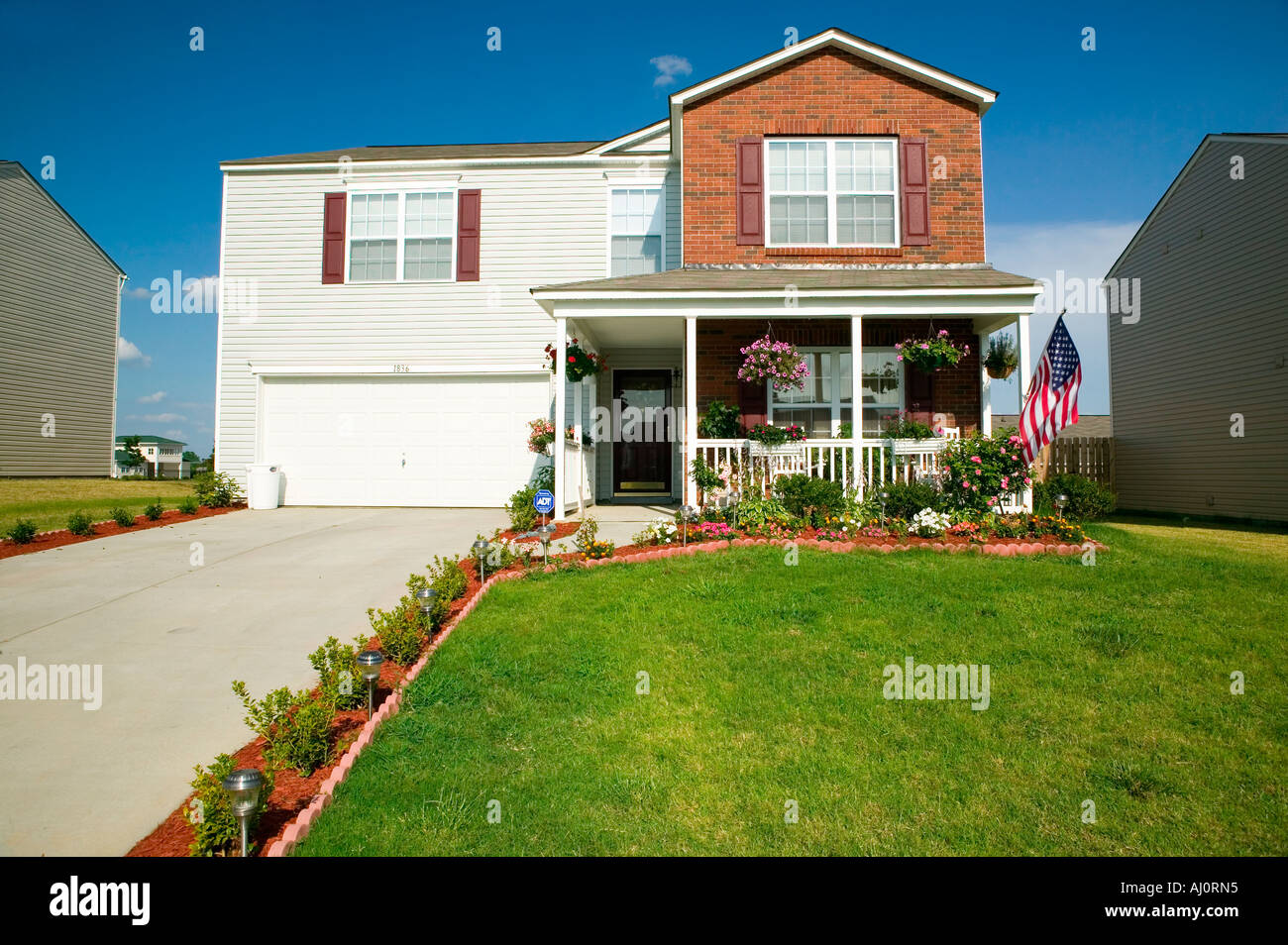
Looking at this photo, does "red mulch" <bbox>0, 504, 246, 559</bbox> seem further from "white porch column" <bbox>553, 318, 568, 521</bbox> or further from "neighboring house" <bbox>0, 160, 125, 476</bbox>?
"neighboring house" <bbox>0, 160, 125, 476</bbox>

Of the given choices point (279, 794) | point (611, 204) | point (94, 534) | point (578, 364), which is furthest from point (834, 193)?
point (94, 534)

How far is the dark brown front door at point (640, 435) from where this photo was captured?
13414 mm

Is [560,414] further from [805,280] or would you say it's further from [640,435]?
[640,435]

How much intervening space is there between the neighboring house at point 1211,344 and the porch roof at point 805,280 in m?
6.33

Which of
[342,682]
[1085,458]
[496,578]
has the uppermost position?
[1085,458]

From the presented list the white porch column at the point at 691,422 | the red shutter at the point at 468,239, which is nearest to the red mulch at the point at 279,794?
the white porch column at the point at 691,422

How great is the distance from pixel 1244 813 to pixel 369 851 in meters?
3.67

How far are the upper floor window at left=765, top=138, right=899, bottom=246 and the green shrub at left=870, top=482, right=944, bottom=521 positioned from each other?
452 centimetres

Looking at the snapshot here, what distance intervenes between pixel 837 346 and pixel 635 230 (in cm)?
442

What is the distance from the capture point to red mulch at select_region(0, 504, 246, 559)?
870 cm

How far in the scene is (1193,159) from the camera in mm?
14898

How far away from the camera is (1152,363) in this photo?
1631cm

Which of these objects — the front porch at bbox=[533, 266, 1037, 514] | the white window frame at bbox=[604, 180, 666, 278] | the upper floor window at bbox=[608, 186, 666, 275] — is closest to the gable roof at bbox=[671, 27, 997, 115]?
the white window frame at bbox=[604, 180, 666, 278]
